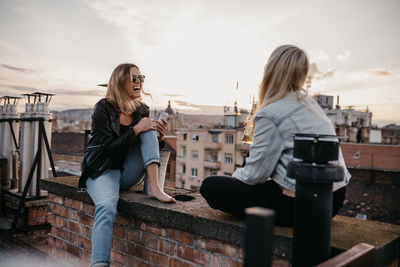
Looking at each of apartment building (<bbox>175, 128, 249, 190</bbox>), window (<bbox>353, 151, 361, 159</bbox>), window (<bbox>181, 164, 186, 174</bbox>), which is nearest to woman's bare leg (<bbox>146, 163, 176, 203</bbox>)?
window (<bbox>353, 151, 361, 159</bbox>)

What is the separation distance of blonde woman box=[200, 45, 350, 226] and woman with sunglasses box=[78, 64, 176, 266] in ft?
2.03

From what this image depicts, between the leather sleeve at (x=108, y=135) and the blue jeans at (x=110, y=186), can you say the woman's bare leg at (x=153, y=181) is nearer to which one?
the blue jeans at (x=110, y=186)

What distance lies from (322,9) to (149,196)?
17.7 feet

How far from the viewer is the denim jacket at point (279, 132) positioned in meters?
1.65

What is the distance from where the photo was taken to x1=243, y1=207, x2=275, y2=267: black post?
2.71ft

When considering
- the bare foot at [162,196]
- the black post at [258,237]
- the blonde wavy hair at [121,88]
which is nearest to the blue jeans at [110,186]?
the bare foot at [162,196]

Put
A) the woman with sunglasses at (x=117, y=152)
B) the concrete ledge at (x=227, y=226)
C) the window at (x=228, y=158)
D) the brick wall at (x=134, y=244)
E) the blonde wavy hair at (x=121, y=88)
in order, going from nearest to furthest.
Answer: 1. the concrete ledge at (x=227, y=226)
2. the brick wall at (x=134, y=244)
3. the woman with sunglasses at (x=117, y=152)
4. the blonde wavy hair at (x=121, y=88)
5. the window at (x=228, y=158)

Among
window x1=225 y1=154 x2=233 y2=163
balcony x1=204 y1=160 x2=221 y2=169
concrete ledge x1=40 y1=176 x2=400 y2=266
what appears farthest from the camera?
balcony x1=204 y1=160 x2=221 y2=169

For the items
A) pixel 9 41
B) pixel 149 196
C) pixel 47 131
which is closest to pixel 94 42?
pixel 9 41

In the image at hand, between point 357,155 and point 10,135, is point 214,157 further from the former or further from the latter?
point 10,135

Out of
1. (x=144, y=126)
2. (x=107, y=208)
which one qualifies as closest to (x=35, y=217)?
(x=107, y=208)

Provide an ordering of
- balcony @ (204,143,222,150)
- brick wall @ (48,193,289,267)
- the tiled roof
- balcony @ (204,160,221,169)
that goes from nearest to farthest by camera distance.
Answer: brick wall @ (48,193,289,267) → the tiled roof → balcony @ (204,143,222,150) → balcony @ (204,160,221,169)

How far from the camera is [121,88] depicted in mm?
2656

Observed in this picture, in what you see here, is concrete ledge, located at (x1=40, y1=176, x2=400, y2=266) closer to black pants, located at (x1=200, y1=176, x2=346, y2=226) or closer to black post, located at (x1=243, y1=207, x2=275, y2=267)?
black pants, located at (x1=200, y1=176, x2=346, y2=226)
